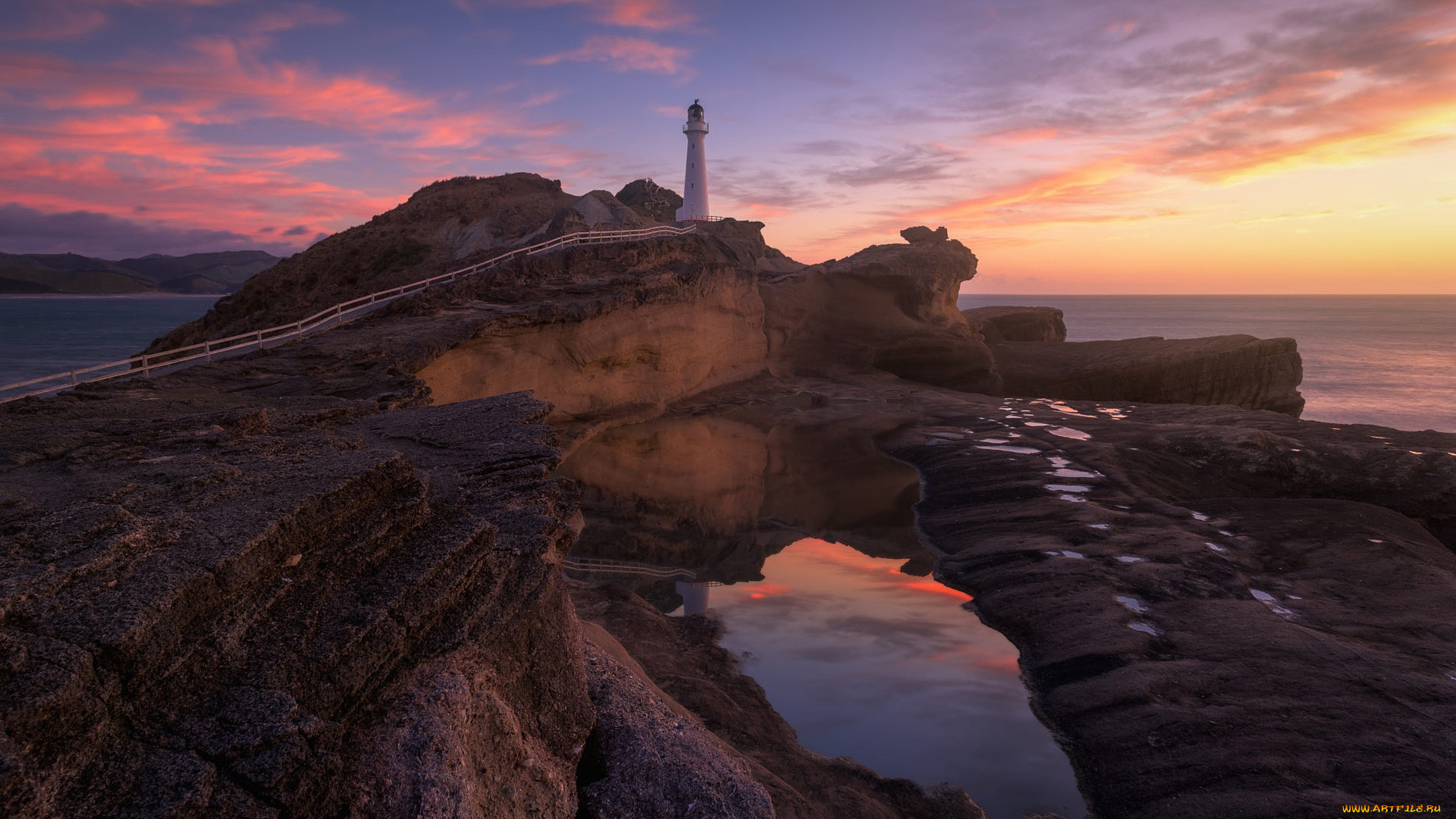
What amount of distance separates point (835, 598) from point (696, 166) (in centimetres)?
5094

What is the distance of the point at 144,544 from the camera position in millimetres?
5406

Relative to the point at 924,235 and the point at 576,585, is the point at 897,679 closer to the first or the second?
the point at 576,585

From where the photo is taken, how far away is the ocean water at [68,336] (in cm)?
5959

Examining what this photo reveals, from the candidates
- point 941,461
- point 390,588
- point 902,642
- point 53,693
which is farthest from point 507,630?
point 941,461

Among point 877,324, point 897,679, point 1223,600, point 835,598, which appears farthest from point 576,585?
point 877,324

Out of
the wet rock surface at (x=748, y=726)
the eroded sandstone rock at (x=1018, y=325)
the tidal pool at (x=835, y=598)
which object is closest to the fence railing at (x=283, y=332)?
the tidal pool at (x=835, y=598)

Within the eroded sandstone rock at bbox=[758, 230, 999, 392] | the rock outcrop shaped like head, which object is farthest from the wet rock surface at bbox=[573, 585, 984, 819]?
the rock outcrop shaped like head

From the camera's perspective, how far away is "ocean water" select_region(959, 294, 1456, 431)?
152 ft

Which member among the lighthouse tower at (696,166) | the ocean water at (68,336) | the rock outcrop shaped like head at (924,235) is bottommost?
the ocean water at (68,336)

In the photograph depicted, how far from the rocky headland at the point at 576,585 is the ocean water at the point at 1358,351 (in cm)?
3003

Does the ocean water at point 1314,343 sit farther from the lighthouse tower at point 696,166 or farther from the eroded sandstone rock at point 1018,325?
the lighthouse tower at point 696,166

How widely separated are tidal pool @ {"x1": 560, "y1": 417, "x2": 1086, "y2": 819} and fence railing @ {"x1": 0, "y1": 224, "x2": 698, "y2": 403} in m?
7.22

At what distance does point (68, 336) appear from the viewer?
84.2m

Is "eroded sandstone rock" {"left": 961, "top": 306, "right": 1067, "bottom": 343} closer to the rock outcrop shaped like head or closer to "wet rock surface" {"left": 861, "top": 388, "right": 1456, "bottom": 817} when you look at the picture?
the rock outcrop shaped like head
